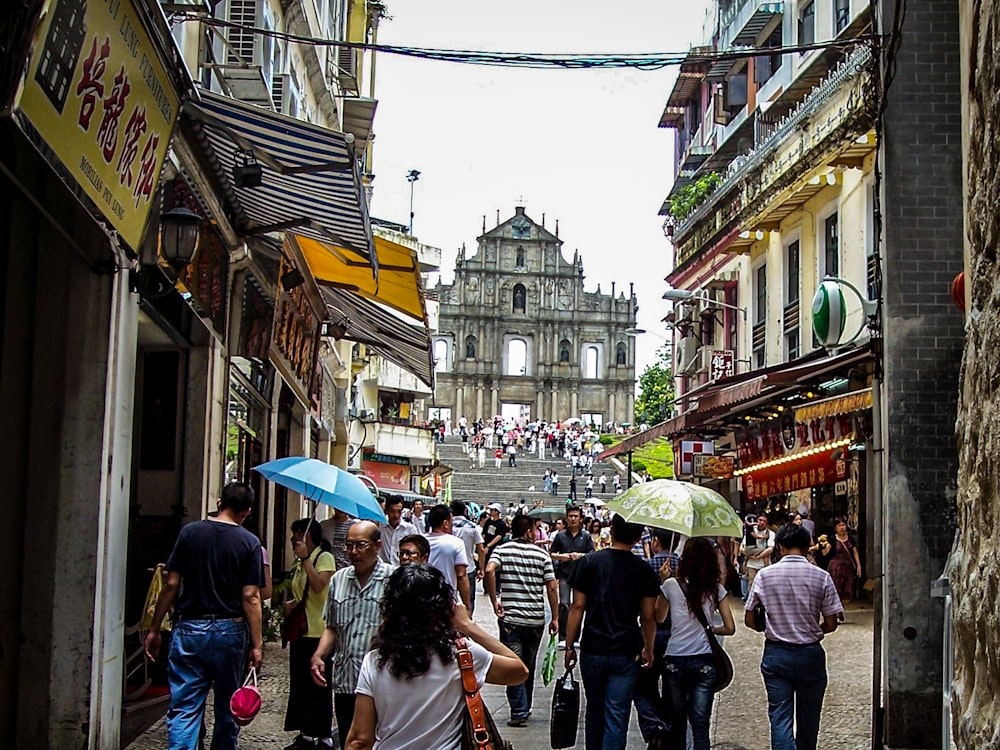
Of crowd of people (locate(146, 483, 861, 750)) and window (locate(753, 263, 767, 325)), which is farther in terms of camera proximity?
window (locate(753, 263, 767, 325))

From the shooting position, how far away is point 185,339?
34.9 ft

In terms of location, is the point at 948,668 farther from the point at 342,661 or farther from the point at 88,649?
the point at 88,649

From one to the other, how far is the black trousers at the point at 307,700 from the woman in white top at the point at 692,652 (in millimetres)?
1899

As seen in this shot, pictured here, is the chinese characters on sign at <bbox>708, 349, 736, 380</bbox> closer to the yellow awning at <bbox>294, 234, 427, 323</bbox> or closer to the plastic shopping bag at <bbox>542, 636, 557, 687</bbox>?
the yellow awning at <bbox>294, 234, 427, 323</bbox>

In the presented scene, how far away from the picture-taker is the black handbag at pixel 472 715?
3.94 metres

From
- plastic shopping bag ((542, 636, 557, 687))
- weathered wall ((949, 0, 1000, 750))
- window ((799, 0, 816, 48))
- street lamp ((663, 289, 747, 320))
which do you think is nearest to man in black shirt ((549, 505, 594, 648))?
plastic shopping bag ((542, 636, 557, 687))

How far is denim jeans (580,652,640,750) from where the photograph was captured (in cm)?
673

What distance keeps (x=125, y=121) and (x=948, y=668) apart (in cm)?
485

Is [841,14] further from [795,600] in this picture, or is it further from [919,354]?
[795,600]

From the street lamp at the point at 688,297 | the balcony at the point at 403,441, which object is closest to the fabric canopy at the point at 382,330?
the street lamp at the point at 688,297

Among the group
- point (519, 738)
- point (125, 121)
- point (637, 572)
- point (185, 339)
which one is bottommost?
point (519, 738)

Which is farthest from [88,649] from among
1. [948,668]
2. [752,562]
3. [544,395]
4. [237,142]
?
[544,395]

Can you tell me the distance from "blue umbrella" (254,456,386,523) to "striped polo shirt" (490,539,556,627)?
41.4 inches

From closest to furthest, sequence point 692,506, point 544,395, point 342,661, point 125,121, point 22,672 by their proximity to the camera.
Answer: point 342,661
point 125,121
point 22,672
point 692,506
point 544,395
